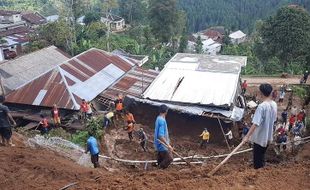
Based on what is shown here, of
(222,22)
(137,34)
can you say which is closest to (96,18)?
(137,34)

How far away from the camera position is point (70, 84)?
56.9 ft

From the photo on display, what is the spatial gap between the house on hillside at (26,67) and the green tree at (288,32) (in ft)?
51.1

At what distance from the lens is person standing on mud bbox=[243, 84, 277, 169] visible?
536 centimetres

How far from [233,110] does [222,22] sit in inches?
2474

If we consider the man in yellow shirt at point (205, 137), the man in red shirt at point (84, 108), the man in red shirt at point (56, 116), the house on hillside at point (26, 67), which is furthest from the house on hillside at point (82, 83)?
the man in yellow shirt at point (205, 137)

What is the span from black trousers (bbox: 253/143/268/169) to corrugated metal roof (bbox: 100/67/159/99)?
40.6ft

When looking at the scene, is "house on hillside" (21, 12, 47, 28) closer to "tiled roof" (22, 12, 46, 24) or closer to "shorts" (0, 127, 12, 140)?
"tiled roof" (22, 12, 46, 24)

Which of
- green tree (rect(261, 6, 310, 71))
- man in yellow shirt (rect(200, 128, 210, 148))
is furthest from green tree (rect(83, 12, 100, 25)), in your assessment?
man in yellow shirt (rect(200, 128, 210, 148))

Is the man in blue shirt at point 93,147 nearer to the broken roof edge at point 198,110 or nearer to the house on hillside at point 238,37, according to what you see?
the broken roof edge at point 198,110

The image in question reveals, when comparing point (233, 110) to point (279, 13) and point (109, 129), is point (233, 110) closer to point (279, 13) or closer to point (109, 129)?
point (109, 129)

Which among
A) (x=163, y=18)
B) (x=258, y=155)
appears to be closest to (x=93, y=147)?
(x=258, y=155)

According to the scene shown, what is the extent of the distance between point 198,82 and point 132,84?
15.4 ft

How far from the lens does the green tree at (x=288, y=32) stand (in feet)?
85.8

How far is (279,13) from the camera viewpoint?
2677 cm
